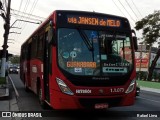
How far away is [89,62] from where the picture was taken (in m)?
9.91

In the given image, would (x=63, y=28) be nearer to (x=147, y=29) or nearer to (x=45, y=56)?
(x=45, y=56)

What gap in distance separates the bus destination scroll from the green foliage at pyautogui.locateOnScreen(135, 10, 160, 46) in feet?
120

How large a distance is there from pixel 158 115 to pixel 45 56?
419 centimetres

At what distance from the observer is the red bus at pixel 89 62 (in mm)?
9742

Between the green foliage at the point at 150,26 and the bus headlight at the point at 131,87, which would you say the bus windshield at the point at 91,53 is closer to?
the bus headlight at the point at 131,87

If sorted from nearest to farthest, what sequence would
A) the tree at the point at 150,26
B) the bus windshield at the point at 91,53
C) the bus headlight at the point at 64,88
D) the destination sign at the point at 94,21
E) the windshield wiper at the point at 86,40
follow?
the bus headlight at the point at 64,88 < the bus windshield at the point at 91,53 < the windshield wiper at the point at 86,40 < the destination sign at the point at 94,21 < the tree at the point at 150,26

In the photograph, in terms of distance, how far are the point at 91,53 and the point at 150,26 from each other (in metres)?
38.5

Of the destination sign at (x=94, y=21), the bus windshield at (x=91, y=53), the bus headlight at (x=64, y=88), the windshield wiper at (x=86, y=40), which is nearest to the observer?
the bus headlight at (x=64, y=88)

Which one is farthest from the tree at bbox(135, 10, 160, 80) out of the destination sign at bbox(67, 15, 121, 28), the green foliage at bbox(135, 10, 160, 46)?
the destination sign at bbox(67, 15, 121, 28)

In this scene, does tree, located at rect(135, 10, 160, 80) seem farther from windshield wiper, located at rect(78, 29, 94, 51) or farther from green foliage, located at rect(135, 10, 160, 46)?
windshield wiper, located at rect(78, 29, 94, 51)

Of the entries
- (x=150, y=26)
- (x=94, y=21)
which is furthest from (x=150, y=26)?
(x=94, y=21)

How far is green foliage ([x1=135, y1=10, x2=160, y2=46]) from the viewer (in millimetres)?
46469

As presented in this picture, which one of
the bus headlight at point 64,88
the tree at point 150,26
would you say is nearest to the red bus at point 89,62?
the bus headlight at point 64,88

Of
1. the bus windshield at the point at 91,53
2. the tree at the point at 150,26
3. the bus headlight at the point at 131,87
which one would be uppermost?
the tree at the point at 150,26
